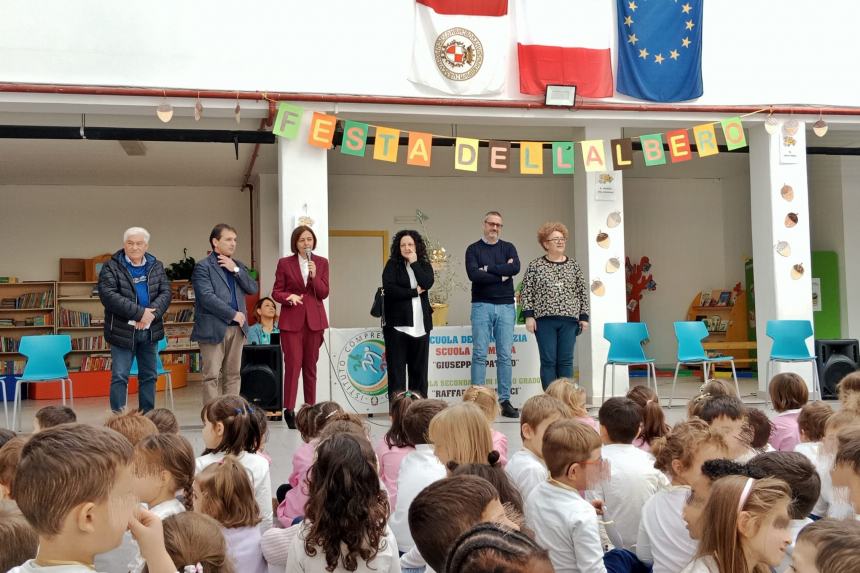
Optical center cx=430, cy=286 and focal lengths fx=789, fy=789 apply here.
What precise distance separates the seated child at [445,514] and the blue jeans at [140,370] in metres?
3.90

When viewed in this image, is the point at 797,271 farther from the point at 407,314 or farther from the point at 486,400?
the point at 486,400

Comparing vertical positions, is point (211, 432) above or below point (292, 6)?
below

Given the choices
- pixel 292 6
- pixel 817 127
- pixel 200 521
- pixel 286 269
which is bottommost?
pixel 200 521

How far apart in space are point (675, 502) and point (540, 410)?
74 cm

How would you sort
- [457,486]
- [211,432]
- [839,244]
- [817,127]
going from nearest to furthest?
[457,486], [211,432], [817,127], [839,244]

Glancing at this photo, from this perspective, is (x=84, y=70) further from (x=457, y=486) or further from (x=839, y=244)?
(x=839, y=244)

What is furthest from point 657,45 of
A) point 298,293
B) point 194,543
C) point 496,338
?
point 194,543

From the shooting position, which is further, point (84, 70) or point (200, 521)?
point (84, 70)

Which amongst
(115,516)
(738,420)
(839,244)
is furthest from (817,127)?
(115,516)

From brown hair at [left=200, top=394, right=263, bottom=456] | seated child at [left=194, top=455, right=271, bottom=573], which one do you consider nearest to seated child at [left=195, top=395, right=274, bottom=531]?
brown hair at [left=200, top=394, right=263, bottom=456]

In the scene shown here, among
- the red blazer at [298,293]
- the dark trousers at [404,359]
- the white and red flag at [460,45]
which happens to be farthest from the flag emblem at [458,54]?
the dark trousers at [404,359]

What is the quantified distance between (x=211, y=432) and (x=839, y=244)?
844cm

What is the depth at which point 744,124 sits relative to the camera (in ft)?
23.5

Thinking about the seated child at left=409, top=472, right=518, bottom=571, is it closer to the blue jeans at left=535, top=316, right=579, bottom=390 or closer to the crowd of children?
the crowd of children
